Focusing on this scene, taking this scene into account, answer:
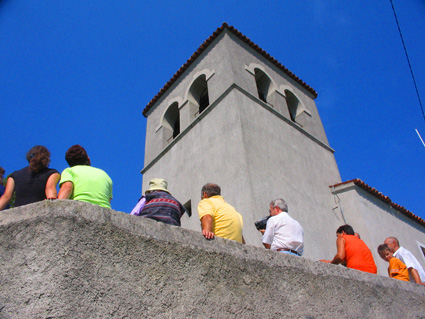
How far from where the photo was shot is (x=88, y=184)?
3090 mm

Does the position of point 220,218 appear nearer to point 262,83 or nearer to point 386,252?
point 386,252

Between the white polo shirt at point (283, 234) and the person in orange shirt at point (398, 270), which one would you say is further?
the person in orange shirt at point (398, 270)

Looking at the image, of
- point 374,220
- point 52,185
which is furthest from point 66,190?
point 374,220

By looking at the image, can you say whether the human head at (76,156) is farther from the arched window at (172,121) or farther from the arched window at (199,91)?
the arched window at (172,121)

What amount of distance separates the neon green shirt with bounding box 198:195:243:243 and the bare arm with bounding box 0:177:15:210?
1.64 m

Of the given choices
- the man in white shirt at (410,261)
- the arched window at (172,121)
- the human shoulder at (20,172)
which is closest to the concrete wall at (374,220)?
the man in white shirt at (410,261)

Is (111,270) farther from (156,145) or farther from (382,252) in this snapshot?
(156,145)

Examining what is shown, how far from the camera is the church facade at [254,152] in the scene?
24.8 ft

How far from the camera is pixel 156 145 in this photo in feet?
36.6

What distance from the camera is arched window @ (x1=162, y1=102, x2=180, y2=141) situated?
459 inches

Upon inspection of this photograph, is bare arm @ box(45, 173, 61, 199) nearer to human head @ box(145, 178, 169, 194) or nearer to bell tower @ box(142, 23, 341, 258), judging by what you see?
human head @ box(145, 178, 169, 194)

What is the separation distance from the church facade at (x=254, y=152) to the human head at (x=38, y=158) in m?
4.03

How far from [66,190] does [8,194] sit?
0.53 meters

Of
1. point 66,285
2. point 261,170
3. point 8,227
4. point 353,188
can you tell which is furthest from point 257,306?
point 353,188
